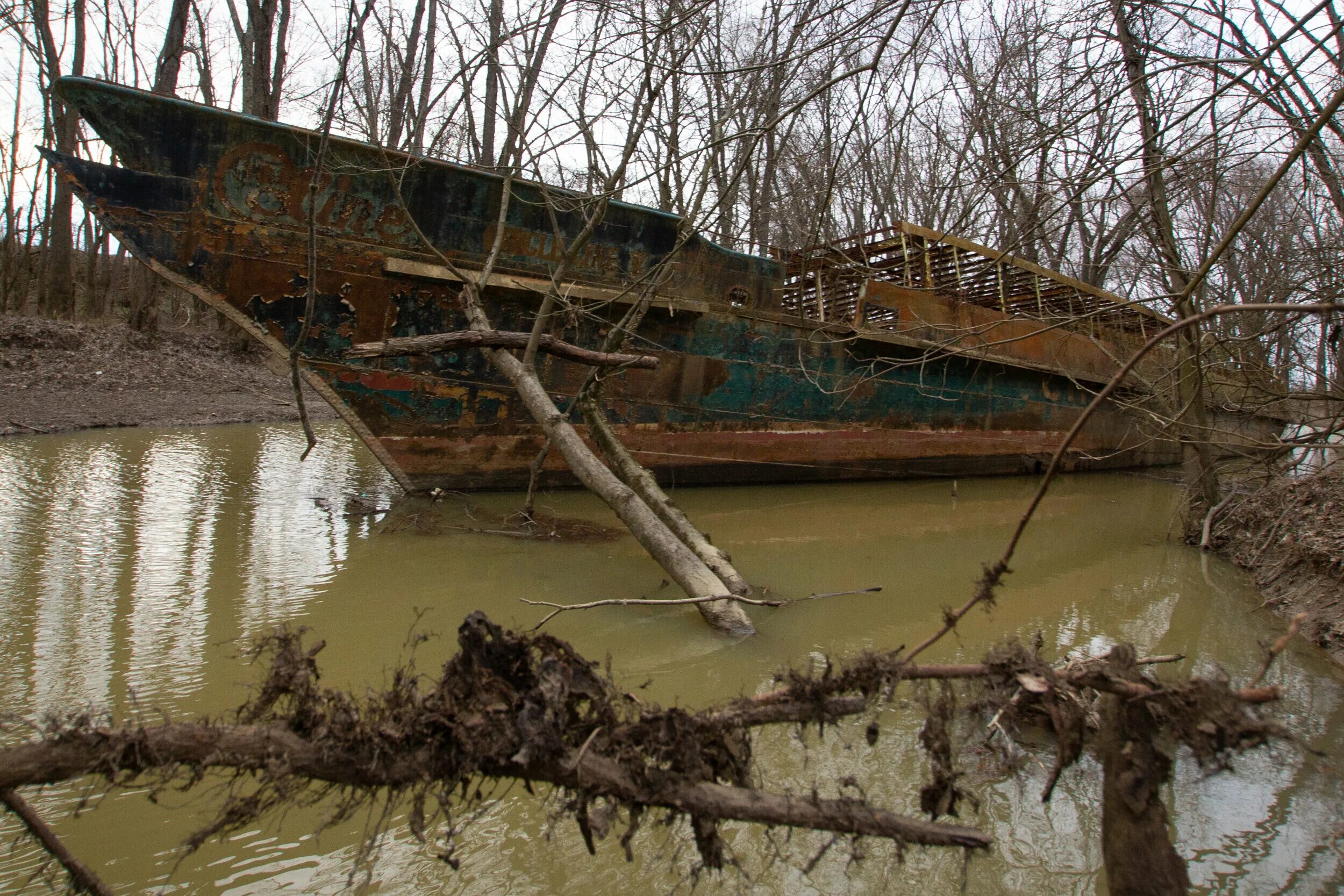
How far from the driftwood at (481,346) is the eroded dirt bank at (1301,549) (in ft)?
12.2

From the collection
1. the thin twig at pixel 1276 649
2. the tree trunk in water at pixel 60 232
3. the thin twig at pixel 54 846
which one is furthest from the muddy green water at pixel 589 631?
the tree trunk in water at pixel 60 232

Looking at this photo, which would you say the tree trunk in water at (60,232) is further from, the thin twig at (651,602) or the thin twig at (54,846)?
the thin twig at (54,846)

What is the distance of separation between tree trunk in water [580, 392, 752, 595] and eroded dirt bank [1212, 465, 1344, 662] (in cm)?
287

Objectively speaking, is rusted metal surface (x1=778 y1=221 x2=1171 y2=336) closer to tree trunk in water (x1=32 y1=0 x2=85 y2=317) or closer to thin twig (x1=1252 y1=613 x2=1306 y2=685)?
thin twig (x1=1252 y1=613 x2=1306 y2=685)

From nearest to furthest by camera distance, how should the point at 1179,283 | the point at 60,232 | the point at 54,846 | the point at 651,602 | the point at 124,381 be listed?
the point at 54,846 → the point at 651,602 → the point at 1179,283 → the point at 124,381 → the point at 60,232

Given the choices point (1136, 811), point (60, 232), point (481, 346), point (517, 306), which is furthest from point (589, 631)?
point (60, 232)

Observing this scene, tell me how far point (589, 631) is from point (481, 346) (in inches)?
71.6

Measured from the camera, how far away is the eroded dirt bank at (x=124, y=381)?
9.17 m

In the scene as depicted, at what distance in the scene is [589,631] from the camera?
350 centimetres

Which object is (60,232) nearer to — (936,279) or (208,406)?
(208,406)

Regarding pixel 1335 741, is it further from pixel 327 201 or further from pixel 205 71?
pixel 205 71

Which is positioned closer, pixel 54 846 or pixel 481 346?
pixel 54 846

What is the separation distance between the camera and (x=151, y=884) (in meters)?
1.73

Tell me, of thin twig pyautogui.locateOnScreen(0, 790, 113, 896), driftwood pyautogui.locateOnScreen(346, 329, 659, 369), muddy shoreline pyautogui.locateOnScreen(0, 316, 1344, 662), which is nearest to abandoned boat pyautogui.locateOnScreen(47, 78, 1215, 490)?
driftwood pyautogui.locateOnScreen(346, 329, 659, 369)
